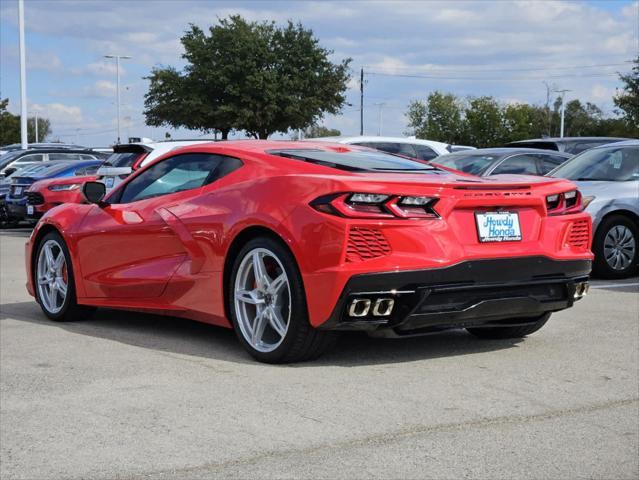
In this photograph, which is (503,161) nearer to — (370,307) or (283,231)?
(283,231)

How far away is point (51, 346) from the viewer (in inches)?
257

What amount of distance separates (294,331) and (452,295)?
0.90 meters

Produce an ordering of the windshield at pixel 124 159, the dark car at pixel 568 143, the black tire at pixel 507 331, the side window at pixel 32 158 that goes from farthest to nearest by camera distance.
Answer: the side window at pixel 32 158 < the dark car at pixel 568 143 < the windshield at pixel 124 159 < the black tire at pixel 507 331

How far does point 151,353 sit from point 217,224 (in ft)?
3.03

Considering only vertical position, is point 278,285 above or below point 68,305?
above

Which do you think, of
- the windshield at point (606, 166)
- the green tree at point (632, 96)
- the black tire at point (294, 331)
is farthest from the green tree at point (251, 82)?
the black tire at point (294, 331)

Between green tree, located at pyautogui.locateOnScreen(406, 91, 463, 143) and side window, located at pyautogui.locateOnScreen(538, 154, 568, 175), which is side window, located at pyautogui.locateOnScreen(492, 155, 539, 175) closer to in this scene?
side window, located at pyautogui.locateOnScreen(538, 154, 568, 175)

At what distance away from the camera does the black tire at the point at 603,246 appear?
10602 mm

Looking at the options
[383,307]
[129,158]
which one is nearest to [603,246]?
[383,307]

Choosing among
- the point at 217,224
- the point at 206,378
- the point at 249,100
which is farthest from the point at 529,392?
the point at 249,100

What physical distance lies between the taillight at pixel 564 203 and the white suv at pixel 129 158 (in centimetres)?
888

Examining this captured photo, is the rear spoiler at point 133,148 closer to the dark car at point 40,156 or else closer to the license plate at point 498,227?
the dark car at point 40,156

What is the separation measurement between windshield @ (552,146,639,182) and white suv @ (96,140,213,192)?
561cm

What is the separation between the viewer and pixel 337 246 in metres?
5.26
